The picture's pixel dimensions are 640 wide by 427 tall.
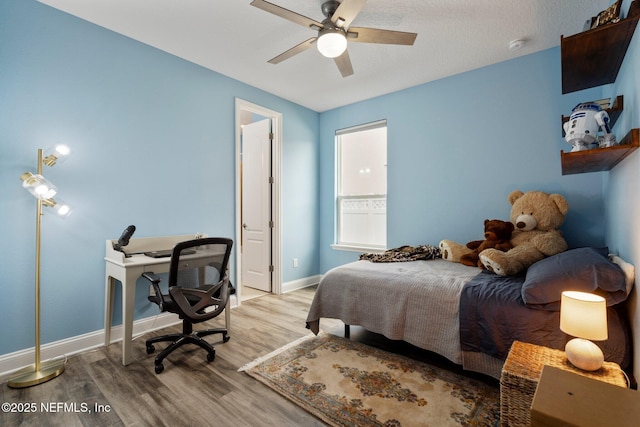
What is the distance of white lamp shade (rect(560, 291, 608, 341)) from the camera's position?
3.94ft

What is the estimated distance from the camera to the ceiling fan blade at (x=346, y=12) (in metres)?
1.72

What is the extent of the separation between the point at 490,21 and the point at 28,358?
434 centimetres

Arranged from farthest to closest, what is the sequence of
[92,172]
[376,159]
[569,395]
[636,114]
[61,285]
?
1. [376,159]
2. [92,172]
3. [61,285]
4. [636,114]
5. [569,395]

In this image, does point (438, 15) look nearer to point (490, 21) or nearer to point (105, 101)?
point (490, 21)

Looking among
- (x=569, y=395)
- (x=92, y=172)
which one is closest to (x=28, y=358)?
(x=92, y=172)

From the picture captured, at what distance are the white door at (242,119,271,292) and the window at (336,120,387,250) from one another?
1.08 m

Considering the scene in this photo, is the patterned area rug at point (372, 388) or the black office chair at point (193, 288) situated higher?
the black office chair at point (193, 288)

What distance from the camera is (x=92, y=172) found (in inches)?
94.2

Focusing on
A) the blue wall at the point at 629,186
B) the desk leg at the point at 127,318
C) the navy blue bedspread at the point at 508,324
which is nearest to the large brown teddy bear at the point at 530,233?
the navy blue bedspread at the point at 508,324

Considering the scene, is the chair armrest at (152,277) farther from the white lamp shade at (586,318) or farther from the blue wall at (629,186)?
the blue wall at (629,186)

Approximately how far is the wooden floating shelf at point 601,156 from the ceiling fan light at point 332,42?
4.89 ft

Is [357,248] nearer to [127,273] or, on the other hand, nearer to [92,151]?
[127,273]

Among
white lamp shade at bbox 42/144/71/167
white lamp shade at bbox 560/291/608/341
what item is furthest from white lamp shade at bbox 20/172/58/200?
white lamp shade at bbox 560/291/608/341

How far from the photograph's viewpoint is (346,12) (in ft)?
5.96
